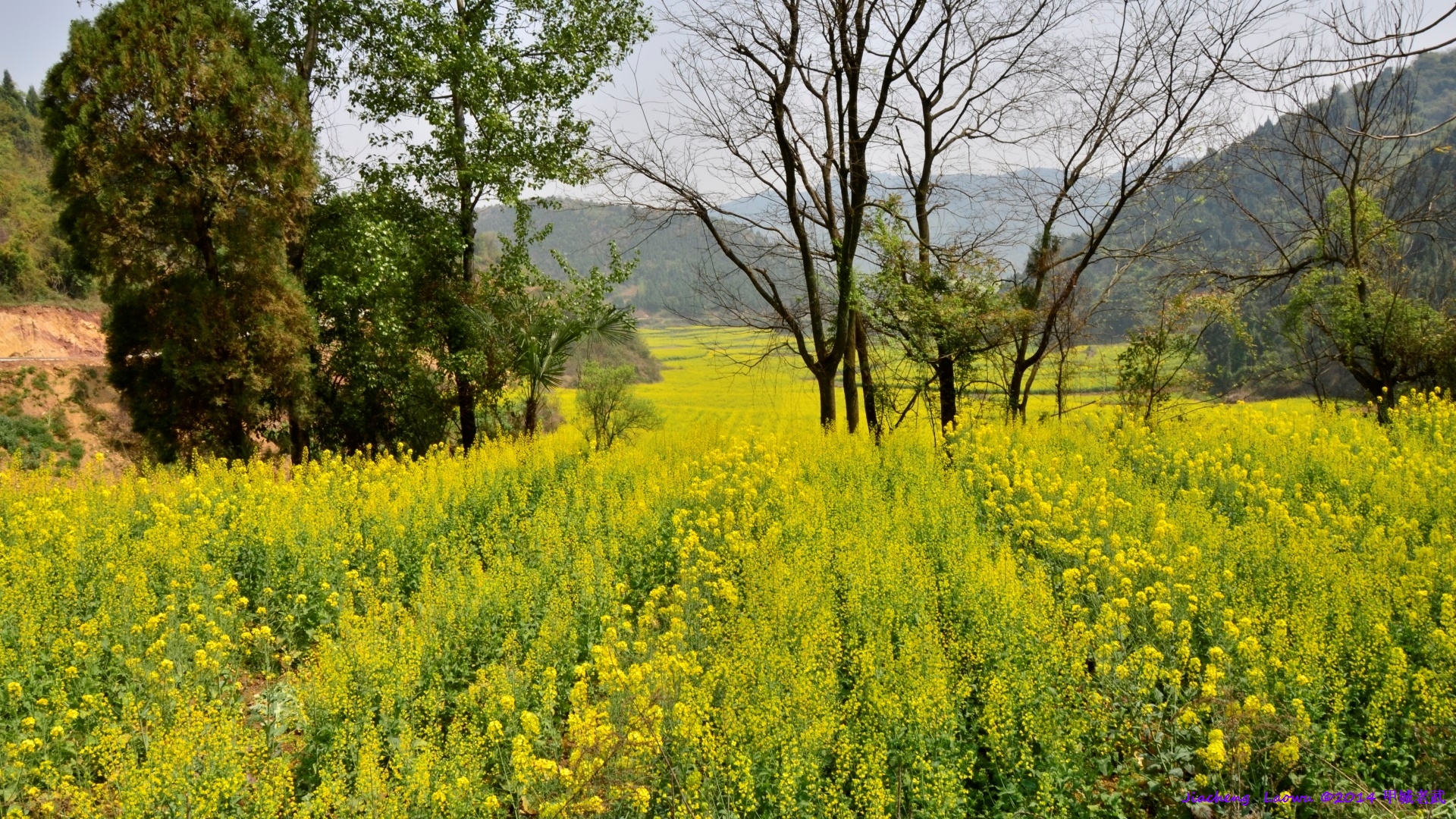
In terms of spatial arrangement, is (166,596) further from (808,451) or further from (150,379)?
(150,379)

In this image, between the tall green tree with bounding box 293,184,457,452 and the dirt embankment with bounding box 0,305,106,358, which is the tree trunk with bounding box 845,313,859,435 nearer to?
the tall green tree with bounding box 293,184,457,452

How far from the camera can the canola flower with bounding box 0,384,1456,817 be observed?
3262 millimetres

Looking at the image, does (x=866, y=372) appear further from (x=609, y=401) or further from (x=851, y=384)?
(x=609, y=401)

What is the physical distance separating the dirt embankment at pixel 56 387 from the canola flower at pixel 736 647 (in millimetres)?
28878

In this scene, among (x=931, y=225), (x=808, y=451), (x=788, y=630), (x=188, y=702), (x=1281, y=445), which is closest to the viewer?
(x=188, y=702)

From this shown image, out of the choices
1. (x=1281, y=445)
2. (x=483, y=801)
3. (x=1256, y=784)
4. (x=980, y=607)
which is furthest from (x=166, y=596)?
(x=1281, y=445)

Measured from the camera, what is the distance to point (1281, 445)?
336 inches

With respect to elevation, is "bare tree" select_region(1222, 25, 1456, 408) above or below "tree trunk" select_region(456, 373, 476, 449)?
above

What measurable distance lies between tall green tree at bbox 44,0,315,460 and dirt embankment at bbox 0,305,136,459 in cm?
1900

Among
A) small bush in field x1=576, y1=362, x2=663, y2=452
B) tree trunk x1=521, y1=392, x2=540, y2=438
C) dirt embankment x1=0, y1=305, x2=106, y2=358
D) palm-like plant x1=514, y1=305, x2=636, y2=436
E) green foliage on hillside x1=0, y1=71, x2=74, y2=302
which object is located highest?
green foliage on hillside x1=0, y1=71, x2=74, y2=302

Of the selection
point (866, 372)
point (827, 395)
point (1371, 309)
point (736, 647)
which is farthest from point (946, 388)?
point (736, 647)

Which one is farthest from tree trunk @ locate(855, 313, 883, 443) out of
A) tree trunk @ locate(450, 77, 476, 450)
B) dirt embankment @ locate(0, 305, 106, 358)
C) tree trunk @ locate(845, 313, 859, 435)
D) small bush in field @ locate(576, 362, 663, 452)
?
dirt embankment @ locate(0, 305, 106, 358)

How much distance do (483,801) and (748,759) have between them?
3.63 ft

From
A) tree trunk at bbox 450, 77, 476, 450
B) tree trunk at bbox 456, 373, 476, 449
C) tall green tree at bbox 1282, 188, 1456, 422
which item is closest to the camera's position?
tall green tree at bbox 1282, 188, 1456, 422
